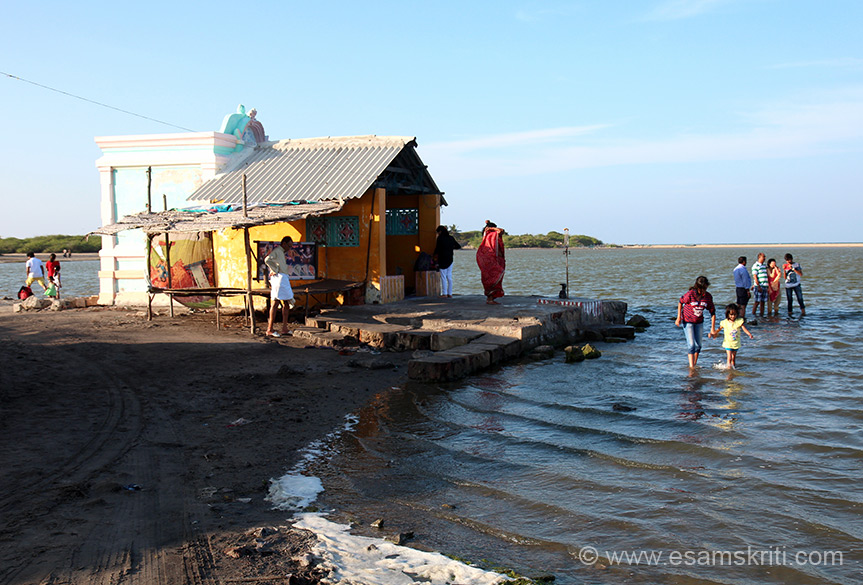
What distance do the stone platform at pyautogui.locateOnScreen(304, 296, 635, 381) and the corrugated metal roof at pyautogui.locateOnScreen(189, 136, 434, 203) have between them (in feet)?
9.93

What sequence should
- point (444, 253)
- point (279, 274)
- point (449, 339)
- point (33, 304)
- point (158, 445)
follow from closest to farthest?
1. point (158, 445)
2. point (449, 339)
3. point (279, 274)
4. point (444, 253)
5. point (33, 304)

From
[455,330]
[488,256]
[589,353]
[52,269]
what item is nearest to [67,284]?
[52,269]

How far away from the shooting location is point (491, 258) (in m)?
16.2

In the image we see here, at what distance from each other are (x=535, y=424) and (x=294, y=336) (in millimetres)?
6661

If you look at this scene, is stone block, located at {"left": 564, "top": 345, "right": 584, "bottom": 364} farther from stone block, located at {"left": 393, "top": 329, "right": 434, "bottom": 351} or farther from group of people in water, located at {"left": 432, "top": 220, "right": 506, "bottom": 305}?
group of people in water, located at {"left": 432, "top": 220, "right": 506, "bottom": 305}

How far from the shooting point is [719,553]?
17.3ft

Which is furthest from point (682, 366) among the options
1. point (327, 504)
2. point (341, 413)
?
point (327, 504)

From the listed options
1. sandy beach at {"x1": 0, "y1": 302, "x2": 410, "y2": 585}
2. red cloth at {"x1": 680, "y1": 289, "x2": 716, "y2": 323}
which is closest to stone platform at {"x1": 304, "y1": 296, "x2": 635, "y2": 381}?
sandy beach at {"x1": 0, "y1": 302, "x2": 410, "y2": 585}

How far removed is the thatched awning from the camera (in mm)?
14023

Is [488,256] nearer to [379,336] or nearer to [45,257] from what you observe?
[379,336]

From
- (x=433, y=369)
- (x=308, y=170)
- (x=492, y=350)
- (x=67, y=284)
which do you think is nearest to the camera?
(x=433, y=369)

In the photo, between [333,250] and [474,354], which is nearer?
[474,354]

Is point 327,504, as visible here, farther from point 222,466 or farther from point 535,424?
point 535,424

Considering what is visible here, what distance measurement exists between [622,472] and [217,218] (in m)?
11.0
